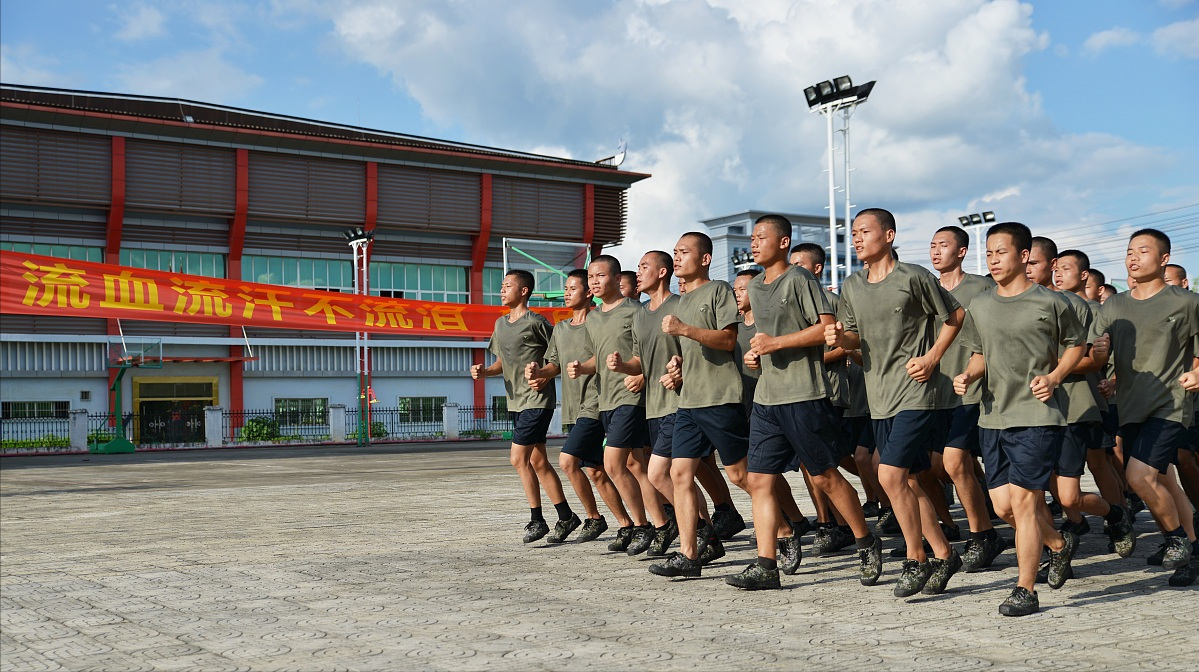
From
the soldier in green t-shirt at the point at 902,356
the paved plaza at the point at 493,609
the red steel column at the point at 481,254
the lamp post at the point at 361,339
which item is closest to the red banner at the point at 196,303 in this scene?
the paved plaza at the point at 493,609

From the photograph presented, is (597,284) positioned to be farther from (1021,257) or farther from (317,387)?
(317,387)

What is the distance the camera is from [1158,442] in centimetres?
691

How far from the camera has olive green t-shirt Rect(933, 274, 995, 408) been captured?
6.67 m

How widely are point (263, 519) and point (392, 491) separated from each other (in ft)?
13.5

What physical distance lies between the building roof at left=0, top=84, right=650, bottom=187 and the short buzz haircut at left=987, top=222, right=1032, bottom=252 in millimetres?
38334

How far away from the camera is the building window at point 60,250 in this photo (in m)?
38.9

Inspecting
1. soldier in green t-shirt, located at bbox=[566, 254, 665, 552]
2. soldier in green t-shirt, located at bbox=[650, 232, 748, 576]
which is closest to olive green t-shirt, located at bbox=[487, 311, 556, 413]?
soldier in green t-shirt, located at bbox=[566, 254, 665, 552]

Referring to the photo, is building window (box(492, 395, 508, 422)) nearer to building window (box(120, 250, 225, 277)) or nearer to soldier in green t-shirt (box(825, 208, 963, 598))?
building window (box(120, 250, 225, 277))

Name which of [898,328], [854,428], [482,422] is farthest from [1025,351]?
[482,422]

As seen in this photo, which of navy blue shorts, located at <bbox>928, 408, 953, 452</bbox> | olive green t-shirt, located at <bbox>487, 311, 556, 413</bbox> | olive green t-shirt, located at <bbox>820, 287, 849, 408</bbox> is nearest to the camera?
navy blue shorts, located at <bbox>928, 408, 953, 452</bbox>

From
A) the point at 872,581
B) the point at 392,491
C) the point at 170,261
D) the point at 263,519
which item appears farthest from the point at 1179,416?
the point at 170,261

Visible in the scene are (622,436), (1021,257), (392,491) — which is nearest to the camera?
(1021,257)

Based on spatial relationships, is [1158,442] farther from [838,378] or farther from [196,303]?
[196,303]

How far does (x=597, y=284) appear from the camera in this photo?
8570 mm
